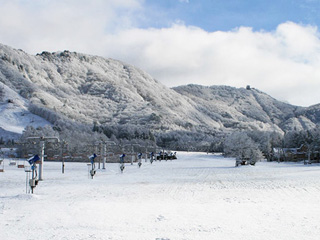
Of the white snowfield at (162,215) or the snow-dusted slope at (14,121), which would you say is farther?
the snow-dusted slope at (14,121)

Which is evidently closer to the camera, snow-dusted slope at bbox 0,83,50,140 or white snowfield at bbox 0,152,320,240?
white snowfield at bbox 0,152,320,240

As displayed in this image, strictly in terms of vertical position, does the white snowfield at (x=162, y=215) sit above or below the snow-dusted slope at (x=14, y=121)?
below

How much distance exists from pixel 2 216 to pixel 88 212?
2.81 metres

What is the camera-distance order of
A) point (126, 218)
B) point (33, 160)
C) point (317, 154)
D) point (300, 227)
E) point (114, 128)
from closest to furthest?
1. point (300, 227)
2. point (126, 218)
3. point (33, 160)
4. point (317, 154)
5. point (114, 128)

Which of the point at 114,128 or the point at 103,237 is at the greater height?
the point at 114,128

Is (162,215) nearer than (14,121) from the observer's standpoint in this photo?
Yes

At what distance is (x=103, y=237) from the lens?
928cm

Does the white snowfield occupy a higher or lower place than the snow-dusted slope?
lower

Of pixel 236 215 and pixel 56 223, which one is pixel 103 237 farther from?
pixel 236 215

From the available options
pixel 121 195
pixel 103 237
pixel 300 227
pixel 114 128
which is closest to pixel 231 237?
pixel 300 227

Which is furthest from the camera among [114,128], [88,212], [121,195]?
[114,128]

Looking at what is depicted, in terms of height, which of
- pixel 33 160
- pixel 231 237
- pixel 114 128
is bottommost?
pixel 231 237

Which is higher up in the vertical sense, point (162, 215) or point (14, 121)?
point (14, 121)

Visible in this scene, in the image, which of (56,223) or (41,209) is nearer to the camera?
(56,223)
